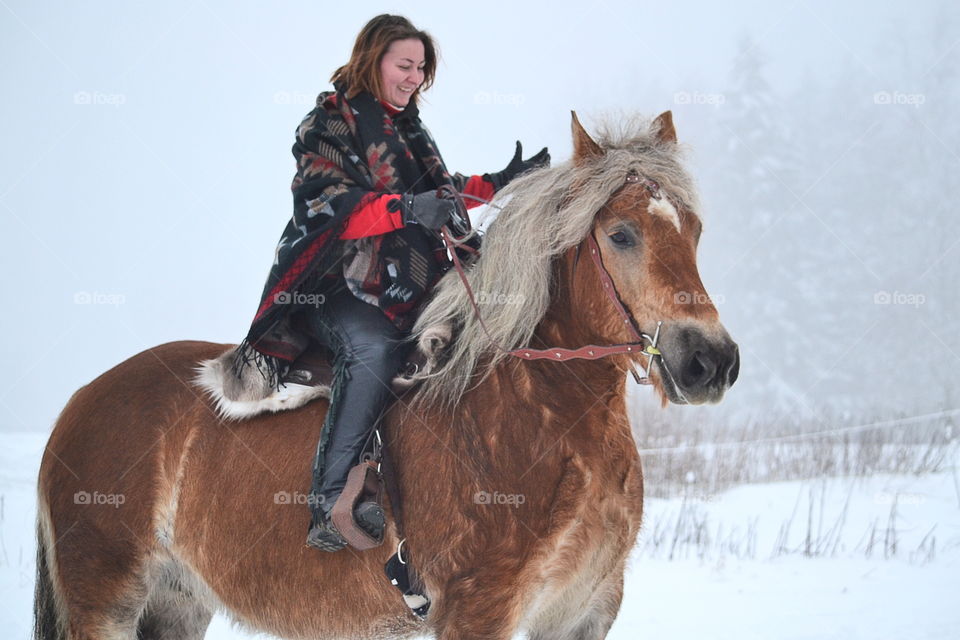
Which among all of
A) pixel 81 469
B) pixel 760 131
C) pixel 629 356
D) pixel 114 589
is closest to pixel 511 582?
pixel 629 356

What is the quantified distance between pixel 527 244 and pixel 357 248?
2.42 ft

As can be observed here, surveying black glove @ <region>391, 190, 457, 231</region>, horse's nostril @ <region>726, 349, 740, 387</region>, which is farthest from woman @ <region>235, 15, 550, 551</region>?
horse's nostril @ <region>726, 349, 740, 387</region>

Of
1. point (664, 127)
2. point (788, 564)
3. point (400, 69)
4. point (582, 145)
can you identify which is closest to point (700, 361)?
point (582, 145)

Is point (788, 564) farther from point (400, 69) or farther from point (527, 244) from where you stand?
point (400, 69)

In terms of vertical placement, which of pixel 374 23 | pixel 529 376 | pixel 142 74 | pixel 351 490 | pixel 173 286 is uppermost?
pixel 142 74

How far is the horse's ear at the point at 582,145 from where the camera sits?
2.82m

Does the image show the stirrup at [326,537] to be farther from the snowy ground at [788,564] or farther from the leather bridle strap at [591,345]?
the snowy ground at [788,564]

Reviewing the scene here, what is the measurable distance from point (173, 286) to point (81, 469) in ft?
43.0

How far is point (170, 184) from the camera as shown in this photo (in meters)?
17.7

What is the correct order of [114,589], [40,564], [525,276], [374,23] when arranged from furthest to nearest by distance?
1. [40,564]
2. [114,589]
3. [374,23]
4. [525,276]

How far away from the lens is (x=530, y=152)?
55.8ft

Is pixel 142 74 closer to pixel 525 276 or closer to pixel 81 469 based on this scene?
pixel 81 469

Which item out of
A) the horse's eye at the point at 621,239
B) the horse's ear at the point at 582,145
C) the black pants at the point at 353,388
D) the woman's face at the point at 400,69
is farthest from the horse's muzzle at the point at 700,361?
the woman's face at the point at 400,69

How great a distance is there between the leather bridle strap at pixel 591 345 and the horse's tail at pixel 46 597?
8.05ft
